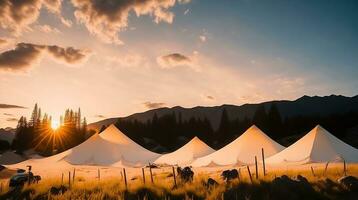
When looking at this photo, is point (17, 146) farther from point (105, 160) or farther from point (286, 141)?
point (286, 141)

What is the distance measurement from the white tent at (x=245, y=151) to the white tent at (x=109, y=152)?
29.7ft

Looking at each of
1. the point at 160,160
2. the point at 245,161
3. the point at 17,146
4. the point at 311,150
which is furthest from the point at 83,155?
the point at 17,146

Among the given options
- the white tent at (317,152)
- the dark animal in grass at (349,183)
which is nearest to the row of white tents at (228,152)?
the white tent at (317,152)

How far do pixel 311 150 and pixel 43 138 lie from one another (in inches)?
3057

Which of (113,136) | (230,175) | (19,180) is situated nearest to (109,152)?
(113,136)

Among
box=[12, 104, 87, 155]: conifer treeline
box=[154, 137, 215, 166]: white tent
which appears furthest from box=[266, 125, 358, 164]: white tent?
box=[12, 104, 87, 155]: conifer treeline

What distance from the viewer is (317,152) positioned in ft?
96.8

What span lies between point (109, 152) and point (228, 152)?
1503 cm

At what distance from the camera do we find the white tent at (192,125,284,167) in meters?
32.5

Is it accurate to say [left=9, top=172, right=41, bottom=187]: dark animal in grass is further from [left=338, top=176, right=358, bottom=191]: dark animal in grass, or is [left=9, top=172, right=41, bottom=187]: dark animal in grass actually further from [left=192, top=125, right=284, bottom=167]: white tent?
[left=192, top=125, right=284, bottom=167]: white tent

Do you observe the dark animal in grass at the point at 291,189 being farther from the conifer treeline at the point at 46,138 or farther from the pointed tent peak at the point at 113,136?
the conifer treeline at the point at 46,138

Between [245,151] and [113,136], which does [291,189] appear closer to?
[245,151]

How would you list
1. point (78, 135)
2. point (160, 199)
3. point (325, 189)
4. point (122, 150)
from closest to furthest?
point (160, 199) < point (325, 189) < point (122, 150) < point (78, 135)

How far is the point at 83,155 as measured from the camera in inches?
1593
